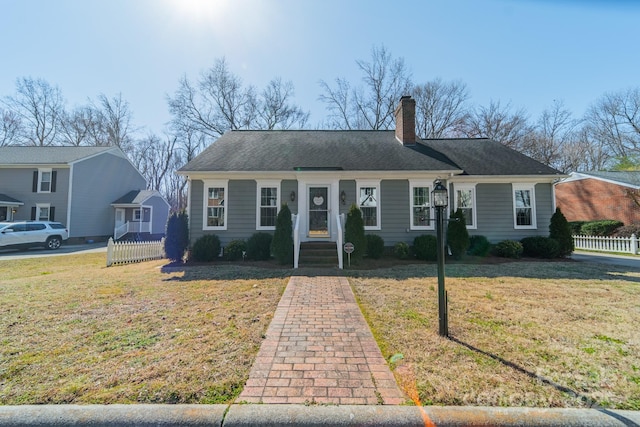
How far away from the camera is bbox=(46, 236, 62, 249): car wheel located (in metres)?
16.7

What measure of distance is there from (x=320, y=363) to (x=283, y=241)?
635 centimetres

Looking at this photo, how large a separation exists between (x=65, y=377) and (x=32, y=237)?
19.1 m

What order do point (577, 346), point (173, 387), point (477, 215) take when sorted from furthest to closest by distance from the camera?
point (477, 215) < point (577, 346) < point (173, 387)

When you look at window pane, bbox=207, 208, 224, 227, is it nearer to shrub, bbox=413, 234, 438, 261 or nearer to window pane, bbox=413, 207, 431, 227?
shrub, bbox=413, 234, 438, 261

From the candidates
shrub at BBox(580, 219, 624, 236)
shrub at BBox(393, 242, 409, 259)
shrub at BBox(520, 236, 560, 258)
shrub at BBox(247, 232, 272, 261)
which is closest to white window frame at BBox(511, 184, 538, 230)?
shrub at BBox(520, 236, 560, 258)

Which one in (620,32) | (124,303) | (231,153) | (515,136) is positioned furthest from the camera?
(515,136)

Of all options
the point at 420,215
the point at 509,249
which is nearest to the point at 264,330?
the point at 420,215

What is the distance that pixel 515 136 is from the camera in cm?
2577

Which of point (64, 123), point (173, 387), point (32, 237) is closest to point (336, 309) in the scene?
point (173, 387)

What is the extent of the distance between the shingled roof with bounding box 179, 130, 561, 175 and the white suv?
12.6 meters

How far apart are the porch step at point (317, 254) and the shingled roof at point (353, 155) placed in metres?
2.93

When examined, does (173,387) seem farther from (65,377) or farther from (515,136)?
(515,136)

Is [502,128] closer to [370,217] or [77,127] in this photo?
[370,217]

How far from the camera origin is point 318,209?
11.1 meters
